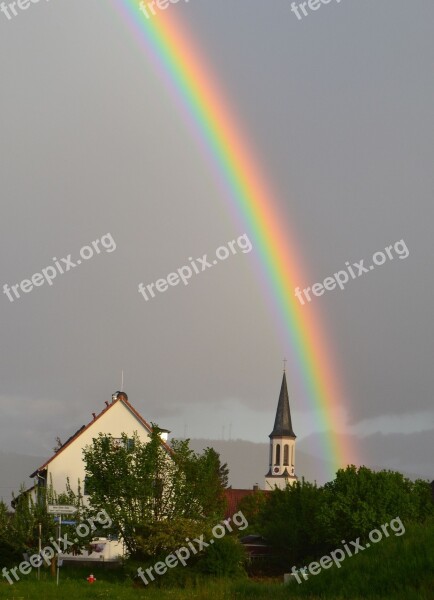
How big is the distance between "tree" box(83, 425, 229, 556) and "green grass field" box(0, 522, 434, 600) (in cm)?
821

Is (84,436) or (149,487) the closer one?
(149,487)

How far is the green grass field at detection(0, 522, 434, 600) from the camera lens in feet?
78.3

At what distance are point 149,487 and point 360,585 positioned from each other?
1538cm

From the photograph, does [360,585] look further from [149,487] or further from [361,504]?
[361,504]

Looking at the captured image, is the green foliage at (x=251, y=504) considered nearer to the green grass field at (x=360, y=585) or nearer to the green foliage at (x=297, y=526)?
the green foliage at (x=297, y=526)

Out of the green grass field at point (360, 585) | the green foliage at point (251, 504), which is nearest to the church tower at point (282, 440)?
the green foliage at point (251, 504)

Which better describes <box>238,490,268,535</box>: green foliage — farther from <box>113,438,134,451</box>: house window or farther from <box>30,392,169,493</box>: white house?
<box>113,438,134,451</box>: house window

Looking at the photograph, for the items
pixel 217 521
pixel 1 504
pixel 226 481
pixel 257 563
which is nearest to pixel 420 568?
pixel 217 521

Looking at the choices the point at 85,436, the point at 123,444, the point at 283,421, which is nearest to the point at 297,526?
the point at 123,444

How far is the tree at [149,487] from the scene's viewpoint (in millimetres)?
38438

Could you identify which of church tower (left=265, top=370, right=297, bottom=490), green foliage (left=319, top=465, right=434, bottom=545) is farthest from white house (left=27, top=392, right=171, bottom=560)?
church tower (left=265, top=370, right=297, bottom=490)

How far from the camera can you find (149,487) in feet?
127

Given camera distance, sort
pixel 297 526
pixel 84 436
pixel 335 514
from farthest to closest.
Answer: pixel 84 436 < pixel 297 526 < pixel 335 514

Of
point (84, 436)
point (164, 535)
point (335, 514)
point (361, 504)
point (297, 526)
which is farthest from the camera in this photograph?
point (84, 436)
